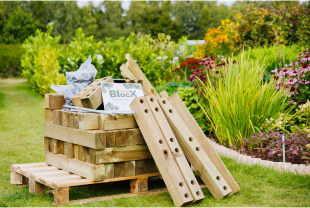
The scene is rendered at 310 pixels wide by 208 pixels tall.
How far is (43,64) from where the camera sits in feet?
33.3

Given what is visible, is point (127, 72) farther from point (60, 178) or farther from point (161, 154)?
point (60, 178)

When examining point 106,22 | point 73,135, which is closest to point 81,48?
point 73,135

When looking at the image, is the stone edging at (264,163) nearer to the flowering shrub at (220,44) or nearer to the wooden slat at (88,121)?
the wooden slat at (88,121)

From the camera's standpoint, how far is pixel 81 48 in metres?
8.16

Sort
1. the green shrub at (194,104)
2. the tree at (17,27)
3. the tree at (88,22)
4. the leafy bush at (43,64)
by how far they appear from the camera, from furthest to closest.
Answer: the tree at (88,22) < the tree at (17,27) < the leafy bush at (43,64) < the green shrub at (194,104)

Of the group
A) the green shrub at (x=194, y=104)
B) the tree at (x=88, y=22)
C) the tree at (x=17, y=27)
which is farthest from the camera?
the tree at (x=88, y=22)

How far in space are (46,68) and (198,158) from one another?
8.56m

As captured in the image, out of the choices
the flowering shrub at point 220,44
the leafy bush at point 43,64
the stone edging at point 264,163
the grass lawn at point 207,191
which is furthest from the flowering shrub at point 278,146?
the leafy bush at point 43,64

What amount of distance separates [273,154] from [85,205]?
2302 mm

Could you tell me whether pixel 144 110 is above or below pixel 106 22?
below

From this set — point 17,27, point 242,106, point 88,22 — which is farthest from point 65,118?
point 88,22

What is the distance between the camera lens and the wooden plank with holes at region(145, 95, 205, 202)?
2535 mm

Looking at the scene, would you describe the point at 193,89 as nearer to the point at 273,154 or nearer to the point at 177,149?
the point at 273,154

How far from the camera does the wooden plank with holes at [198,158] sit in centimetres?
268
